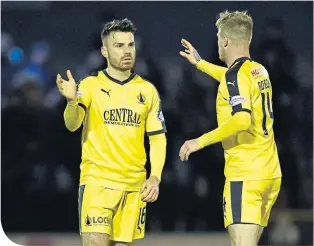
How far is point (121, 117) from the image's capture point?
6312 mm

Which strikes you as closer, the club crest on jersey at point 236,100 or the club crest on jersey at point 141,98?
the club crest on jersey at point 236,100

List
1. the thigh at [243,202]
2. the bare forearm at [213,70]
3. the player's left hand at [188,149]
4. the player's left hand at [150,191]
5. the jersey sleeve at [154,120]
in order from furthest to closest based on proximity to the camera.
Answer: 1. the bare forearm at [213,70]
2. the jersey sleeve at [154,120]
3. the player's left hand at [150,191]
4. the thigh at [243,202]
5. the player's left hand at [188,149]

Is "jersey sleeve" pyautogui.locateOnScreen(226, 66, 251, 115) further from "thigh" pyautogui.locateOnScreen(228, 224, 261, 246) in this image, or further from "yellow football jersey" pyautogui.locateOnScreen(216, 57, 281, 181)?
"thigh" pyautogui.locateOnScreen(228, 224, 261, 246)

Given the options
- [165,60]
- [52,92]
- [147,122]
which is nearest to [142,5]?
[165,60]

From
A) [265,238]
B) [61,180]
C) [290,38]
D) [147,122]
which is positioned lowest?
[265,238]

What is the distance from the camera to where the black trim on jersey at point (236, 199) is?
6047mm

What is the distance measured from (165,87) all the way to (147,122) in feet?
9.94

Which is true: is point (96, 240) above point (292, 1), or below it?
below

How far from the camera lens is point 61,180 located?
9.39 meters

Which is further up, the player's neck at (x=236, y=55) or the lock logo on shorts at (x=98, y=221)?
the player's neck at (x=236, y=55)

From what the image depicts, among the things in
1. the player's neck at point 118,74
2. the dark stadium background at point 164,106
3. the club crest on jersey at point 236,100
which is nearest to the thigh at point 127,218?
the player's neck at point 118,74

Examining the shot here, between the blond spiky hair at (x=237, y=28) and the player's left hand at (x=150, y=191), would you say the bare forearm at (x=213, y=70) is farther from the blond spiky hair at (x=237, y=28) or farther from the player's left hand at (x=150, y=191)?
the player's left hand at (x=150, y=191)

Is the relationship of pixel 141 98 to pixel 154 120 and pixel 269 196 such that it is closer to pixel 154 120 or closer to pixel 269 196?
pixel 154 120

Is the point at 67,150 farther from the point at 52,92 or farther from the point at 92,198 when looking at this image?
the point at 92,198
